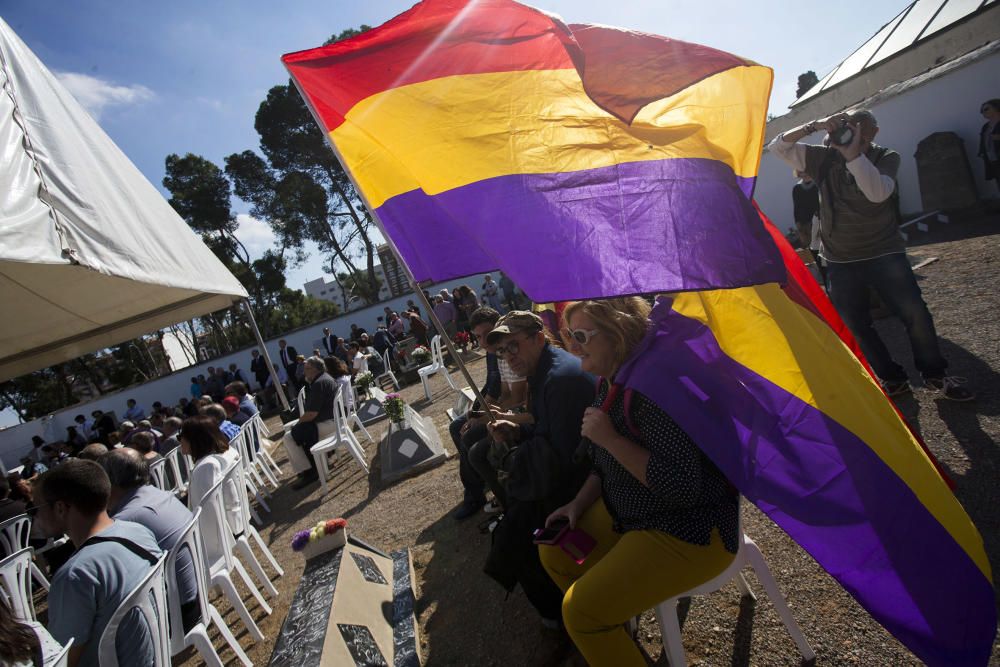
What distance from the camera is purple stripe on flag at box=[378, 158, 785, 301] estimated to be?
1.49m

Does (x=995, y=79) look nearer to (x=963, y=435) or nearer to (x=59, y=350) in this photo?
(x=963, y=435)

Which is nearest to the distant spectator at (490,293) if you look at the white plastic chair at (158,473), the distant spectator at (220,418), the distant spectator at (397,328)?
the distant spectator at (397,328)

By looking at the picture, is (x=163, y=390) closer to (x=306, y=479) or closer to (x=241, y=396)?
(x=241, y=396)

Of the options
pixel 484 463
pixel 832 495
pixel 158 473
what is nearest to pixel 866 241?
pixel 832 495

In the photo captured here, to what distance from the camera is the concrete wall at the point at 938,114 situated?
31.3ft

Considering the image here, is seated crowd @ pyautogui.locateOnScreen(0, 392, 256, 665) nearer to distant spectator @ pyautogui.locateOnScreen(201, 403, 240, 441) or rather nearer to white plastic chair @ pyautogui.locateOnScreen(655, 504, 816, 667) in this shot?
white plastic chair @ pyautogui.locateOnScreen(655, 504, 816, 667)

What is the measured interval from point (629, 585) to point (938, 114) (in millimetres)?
13769

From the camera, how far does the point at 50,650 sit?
1.77 metres

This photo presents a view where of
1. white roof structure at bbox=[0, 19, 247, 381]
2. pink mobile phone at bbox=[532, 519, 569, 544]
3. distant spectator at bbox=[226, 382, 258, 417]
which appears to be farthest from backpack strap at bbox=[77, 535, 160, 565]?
distant spectator at bbox=[226, 382, 258, 417]

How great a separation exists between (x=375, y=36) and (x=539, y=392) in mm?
1804

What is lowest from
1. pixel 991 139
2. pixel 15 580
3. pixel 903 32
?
pixel 15 580

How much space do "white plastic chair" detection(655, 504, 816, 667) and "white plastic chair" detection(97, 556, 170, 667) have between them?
2.01 meters

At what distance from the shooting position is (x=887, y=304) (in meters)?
3.30

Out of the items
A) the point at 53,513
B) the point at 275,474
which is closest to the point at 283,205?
the point at 275,474
